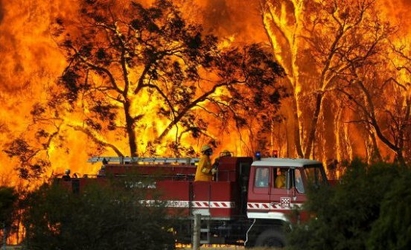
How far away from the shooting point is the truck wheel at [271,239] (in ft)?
64.5

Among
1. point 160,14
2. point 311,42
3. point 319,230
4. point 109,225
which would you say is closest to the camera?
point 319,230

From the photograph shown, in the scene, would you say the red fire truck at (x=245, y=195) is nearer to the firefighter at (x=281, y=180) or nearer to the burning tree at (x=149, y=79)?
the firefighter at (x=281, y=180)

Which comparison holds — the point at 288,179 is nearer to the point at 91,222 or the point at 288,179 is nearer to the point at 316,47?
the point at 91,222

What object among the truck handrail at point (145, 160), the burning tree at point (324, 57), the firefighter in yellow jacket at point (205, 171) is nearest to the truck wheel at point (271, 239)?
the firefighter in yellow jacket at point (205, 171)

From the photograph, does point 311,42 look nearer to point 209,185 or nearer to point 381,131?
point 381,131

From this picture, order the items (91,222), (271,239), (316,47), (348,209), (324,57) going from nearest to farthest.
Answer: (348,209) < (91,222) < (271,239) < (324,57) < (316,47)

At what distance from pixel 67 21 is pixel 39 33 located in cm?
193

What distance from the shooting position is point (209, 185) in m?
20.5

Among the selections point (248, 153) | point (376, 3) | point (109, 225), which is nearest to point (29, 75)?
point (248, 153)

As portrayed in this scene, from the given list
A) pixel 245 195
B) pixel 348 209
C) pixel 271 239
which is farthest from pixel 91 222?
pixel 245 195

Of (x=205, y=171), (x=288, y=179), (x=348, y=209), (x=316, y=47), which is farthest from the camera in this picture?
(x=316, y=47)

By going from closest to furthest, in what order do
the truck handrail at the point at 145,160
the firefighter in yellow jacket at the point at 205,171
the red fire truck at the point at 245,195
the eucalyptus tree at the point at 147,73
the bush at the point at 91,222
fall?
the bush at the point at 91,222
the red fire truck at the point at 245,195
the firefighter in yellow jacket at the point at 205,171
the truck handrail at the point at 145,160
the eucalyptus tree at the point at 147,73

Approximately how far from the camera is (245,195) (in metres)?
20.8

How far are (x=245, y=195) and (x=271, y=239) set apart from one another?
143 centimetres
